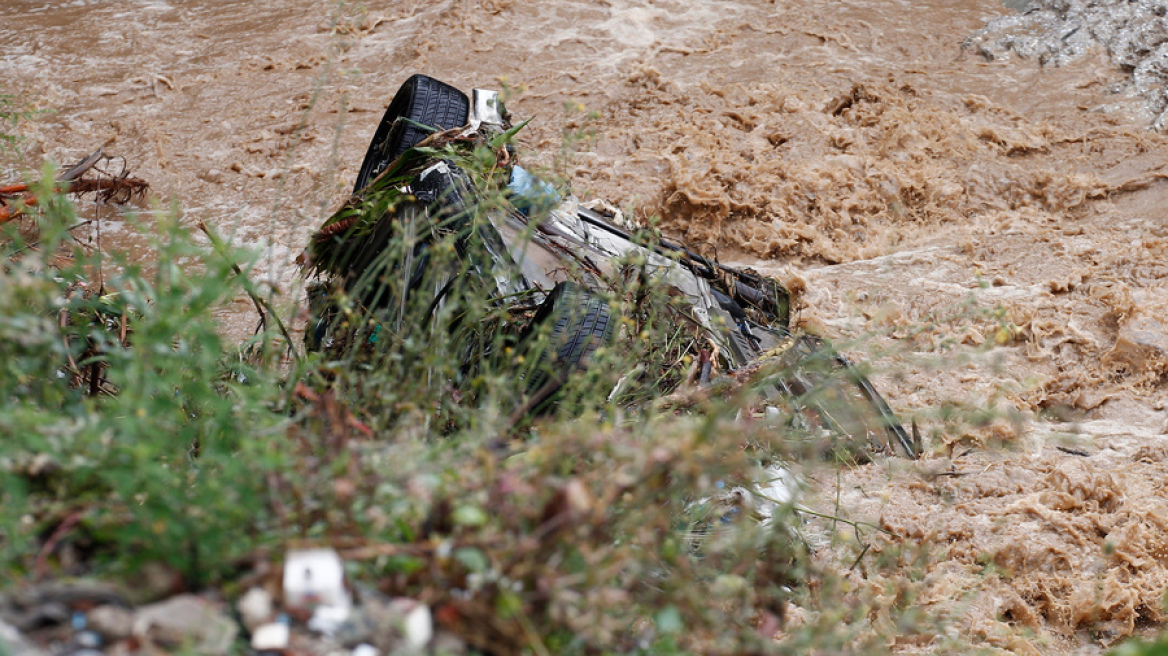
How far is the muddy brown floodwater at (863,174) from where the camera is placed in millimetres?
4316

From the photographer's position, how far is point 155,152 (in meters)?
8.27

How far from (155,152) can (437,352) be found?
7115 millimetres

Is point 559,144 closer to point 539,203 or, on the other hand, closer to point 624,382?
point 539,203

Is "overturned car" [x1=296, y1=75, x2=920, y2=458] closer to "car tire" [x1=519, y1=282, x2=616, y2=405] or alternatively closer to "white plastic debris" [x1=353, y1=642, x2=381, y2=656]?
"car tire" [x1=519, y1=282, x2=616, y2=405]

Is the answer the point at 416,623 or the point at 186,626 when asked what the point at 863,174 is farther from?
the point at 186,626

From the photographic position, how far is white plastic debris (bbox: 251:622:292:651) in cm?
148

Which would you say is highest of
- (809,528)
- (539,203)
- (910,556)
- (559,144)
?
(539,203)

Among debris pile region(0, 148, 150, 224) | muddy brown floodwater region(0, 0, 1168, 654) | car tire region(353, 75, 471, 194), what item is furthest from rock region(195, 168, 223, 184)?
car tire region(353, 75, 471, 194)

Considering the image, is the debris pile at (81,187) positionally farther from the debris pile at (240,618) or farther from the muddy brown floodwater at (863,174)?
the debris pile at (240,618)

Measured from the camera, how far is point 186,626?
57.1 inches

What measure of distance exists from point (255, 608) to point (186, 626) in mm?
112

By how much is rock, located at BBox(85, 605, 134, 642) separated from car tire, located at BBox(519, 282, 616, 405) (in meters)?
1.79

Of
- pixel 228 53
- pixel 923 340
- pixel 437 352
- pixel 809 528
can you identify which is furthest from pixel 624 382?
pixel 228 53

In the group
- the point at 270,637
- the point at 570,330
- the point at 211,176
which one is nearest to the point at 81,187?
the point at 211,176
